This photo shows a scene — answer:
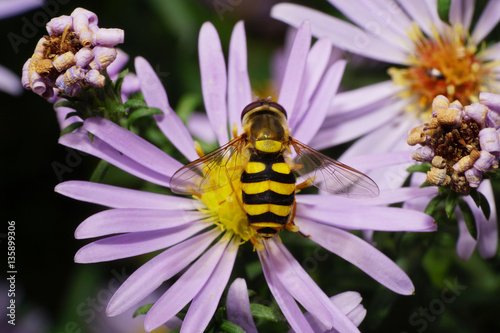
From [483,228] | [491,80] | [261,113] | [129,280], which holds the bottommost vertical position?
[129,280]

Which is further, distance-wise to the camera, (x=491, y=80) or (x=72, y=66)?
(x=491, y=80)

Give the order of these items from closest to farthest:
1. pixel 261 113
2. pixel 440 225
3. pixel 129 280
Result: pixel 129 280 < pixel 261 113 < pixel 440 225

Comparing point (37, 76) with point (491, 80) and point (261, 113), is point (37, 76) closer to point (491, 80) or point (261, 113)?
point (261, 113)

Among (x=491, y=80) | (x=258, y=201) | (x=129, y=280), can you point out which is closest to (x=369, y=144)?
(x=491, y=80)

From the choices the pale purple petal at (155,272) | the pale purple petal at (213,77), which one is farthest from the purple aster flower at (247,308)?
the pale purple petal at (213,77)

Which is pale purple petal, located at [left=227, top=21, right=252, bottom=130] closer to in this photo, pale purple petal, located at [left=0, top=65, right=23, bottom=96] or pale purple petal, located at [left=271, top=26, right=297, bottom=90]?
pale purple petal, located at [left=0, top=65, right=23, bottom=96]

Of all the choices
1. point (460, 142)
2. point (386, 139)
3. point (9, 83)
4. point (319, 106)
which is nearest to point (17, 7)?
point (9, 83)

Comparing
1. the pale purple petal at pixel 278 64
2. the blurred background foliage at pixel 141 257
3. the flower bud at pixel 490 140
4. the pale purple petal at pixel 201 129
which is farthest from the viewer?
the pale purple petal at pixel 278 64

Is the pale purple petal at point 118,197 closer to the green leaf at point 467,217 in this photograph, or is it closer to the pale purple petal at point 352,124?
the pale purple petal at point 352,124

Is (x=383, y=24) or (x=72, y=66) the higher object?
(x=383, y=24)
